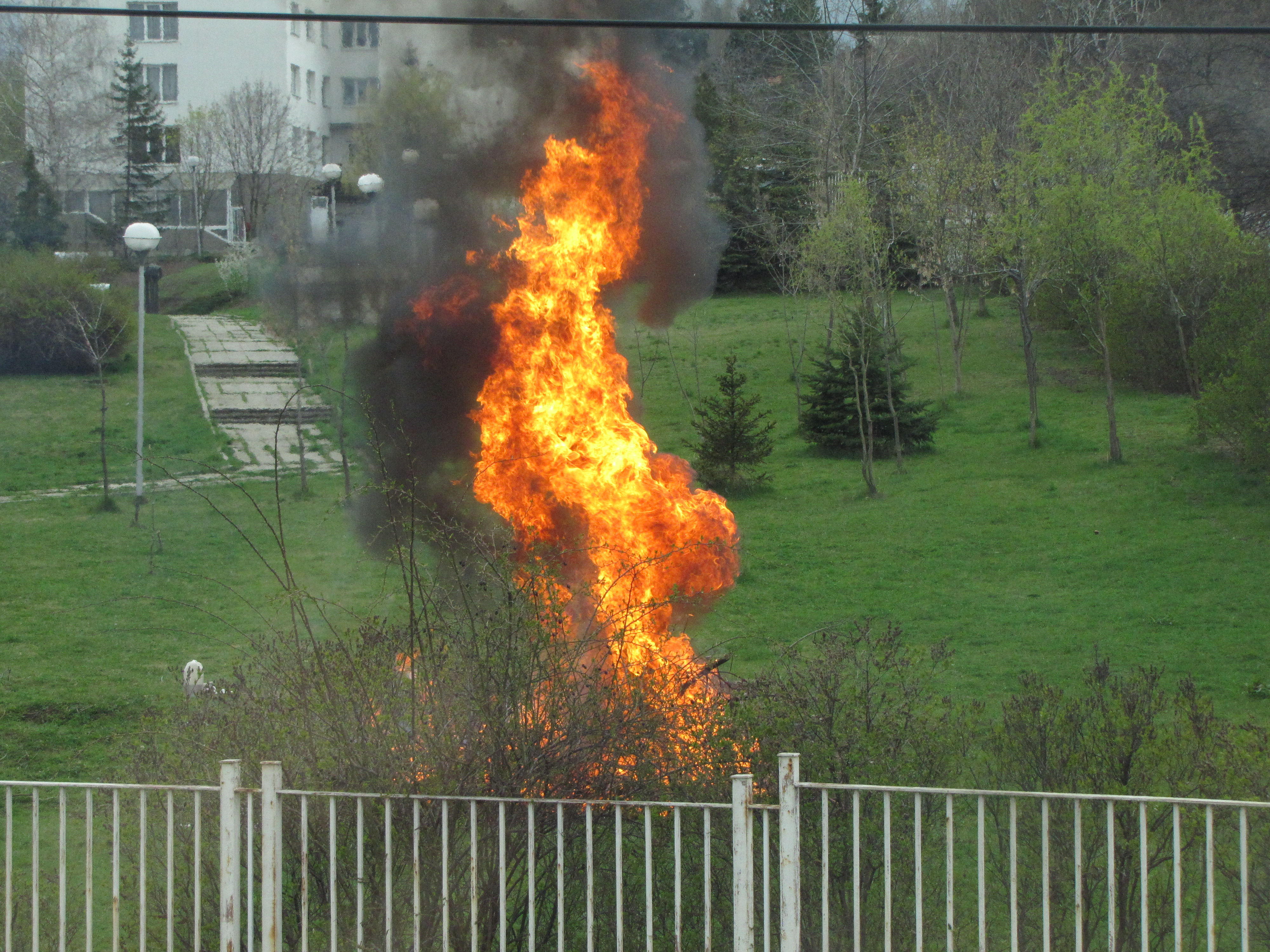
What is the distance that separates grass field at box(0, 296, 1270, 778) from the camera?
1612cm

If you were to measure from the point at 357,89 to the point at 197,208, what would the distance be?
54.3 ft

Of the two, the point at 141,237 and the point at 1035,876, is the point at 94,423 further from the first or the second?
the point at 1035,876

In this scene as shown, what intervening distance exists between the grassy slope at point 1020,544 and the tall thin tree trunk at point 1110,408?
0.76 feet

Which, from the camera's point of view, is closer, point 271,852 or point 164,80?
point 271,852

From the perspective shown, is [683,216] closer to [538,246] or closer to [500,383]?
[538,246]

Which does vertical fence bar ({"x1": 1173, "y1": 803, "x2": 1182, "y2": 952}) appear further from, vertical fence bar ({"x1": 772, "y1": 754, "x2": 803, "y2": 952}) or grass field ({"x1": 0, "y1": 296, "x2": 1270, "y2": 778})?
grass field ({"x1": 0, "y1": 296, "x2": 1270, "y2": 778})

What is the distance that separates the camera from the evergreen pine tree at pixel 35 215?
3766cm

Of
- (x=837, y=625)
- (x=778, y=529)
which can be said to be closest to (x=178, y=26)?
(x=778, y=529)

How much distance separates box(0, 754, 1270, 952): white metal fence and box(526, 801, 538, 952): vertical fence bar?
0.03 metres

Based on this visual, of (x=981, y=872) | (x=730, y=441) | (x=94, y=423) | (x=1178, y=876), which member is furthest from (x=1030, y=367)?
(x=981, y=872)

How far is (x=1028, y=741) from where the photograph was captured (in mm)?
7848

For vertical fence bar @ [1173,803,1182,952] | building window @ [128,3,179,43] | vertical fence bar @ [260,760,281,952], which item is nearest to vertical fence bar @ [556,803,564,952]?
vertical fence bar @ [260,760,281,952]

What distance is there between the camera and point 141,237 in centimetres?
1836

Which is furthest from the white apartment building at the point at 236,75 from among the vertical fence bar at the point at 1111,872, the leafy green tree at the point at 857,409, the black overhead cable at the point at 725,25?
the vertical fence bar at the point at 1111,872
